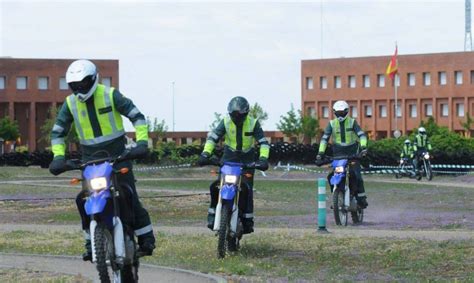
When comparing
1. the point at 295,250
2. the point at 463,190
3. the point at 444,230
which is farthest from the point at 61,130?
the point at 463,190

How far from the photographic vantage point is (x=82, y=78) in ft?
33.0

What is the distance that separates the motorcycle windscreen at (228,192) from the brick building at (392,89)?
305 ft

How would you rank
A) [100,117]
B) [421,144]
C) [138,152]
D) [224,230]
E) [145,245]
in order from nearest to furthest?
[138,152], [100,117], [145,245], [224,230], [421,144]

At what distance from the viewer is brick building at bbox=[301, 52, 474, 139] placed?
107 metres

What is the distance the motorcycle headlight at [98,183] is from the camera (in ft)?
32.0

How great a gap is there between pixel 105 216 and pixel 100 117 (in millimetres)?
1025

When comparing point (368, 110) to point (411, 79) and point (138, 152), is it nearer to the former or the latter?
point (411, 79)

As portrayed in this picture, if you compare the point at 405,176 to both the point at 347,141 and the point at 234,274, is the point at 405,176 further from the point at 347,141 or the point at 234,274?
the point at 234,274

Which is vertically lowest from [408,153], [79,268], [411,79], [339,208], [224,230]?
[79,268]

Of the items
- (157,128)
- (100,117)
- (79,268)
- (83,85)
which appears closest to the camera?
(83,85)

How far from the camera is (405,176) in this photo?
47938 mm

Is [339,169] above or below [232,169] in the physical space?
below

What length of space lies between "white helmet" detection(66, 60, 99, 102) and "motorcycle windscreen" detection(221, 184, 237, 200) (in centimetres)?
408

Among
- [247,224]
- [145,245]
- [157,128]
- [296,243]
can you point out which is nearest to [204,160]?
[247,224]
